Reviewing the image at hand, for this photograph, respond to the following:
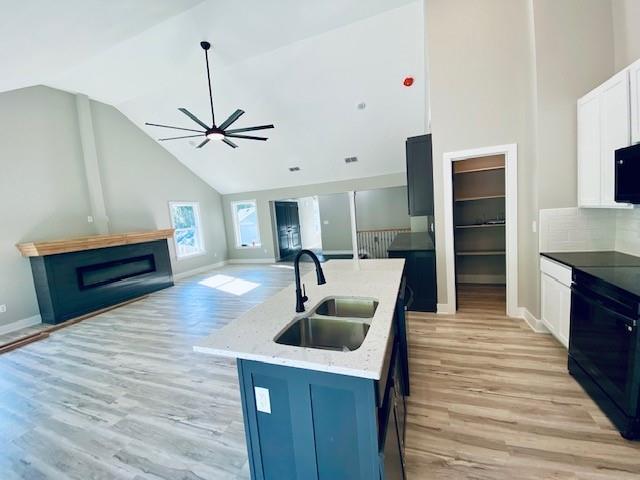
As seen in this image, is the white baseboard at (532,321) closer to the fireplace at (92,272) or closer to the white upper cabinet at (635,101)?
the white upper cabinet at (635,101)

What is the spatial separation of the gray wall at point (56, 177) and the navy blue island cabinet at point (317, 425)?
18.4ft

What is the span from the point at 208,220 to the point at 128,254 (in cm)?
312

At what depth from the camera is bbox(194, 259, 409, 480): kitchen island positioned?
3.33 ft

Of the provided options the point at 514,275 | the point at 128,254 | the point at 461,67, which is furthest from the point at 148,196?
the point at 514,275

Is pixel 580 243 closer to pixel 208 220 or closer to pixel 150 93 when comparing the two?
pixel 150 93

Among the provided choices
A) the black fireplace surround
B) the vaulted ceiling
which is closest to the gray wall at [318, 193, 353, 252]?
the vaulted ceiling

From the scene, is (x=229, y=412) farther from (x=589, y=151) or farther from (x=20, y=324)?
(x=20, y=324)

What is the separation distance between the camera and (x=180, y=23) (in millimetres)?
3334

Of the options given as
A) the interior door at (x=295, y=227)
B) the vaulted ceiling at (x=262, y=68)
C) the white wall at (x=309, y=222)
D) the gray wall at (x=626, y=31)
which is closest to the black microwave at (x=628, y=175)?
the gray wall at (x=626, y=31)

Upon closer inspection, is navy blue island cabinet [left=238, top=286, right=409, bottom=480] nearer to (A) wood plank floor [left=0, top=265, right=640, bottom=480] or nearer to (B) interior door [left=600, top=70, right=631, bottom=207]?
(A) wood plank floor [left=0, top=265, right=640, bottom=480]

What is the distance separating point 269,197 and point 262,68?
4408 mm

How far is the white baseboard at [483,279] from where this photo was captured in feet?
15.0

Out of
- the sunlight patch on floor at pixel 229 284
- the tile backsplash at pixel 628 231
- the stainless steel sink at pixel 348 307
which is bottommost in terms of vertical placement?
the sunlight patch on floor at pixel 229 284

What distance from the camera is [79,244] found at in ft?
15.4
